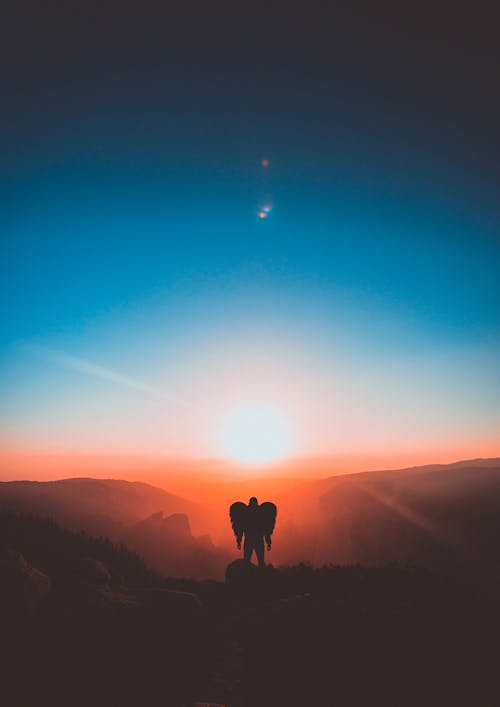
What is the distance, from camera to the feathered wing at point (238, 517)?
57.7 ft

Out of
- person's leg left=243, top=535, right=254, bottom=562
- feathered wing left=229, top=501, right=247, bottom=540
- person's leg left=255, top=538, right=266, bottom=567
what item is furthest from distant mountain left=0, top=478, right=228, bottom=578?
person's leg left=255, top=538, right=266, bottom=567

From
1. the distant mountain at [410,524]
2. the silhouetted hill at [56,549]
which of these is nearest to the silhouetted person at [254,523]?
the silhouetted hill at [56,549]

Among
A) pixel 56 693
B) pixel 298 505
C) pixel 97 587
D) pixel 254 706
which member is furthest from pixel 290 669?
pixel 298 505

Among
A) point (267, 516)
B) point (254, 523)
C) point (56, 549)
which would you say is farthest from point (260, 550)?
point (56, 549)

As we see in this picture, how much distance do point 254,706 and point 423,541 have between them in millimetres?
64456

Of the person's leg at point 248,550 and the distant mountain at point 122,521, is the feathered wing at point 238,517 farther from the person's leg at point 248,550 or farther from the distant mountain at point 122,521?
the distant mountain at point 122,521

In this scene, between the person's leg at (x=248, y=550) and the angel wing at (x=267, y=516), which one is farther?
the angel wing at (x=267, y=516)

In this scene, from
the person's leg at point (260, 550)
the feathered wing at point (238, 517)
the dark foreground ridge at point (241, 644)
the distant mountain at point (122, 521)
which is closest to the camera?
the dark foreground ridge at point (241, 644)

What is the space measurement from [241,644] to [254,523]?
804 centimetres

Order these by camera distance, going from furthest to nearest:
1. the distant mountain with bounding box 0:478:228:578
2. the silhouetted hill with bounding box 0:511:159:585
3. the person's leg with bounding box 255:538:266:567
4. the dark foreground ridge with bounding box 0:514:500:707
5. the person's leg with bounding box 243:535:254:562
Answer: the distant mountain with bounding box 0:478:228:578 < the person's leg with bounding box 255:538:266:567 < the person's leg with bounding box 243:535:254:562 < the silhouetted hill with bounding box 0:511:159:585 < the dark foreground ridge with bounding box 0:514:500:707

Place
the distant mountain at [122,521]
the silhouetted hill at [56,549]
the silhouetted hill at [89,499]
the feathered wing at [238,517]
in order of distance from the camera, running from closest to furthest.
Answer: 1. the silhouetted hill at [56,549]
2. the feathered wing at [238,517]
3. the distant mountain at [122,521]
4. the silhouetted hill at [89,499]

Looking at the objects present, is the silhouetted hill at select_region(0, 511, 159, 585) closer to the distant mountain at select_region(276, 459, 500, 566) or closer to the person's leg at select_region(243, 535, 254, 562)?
the person's leg at select_region(243, 535, 254, 562)

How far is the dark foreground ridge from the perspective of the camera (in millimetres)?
6828

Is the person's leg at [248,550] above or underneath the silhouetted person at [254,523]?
underneath
